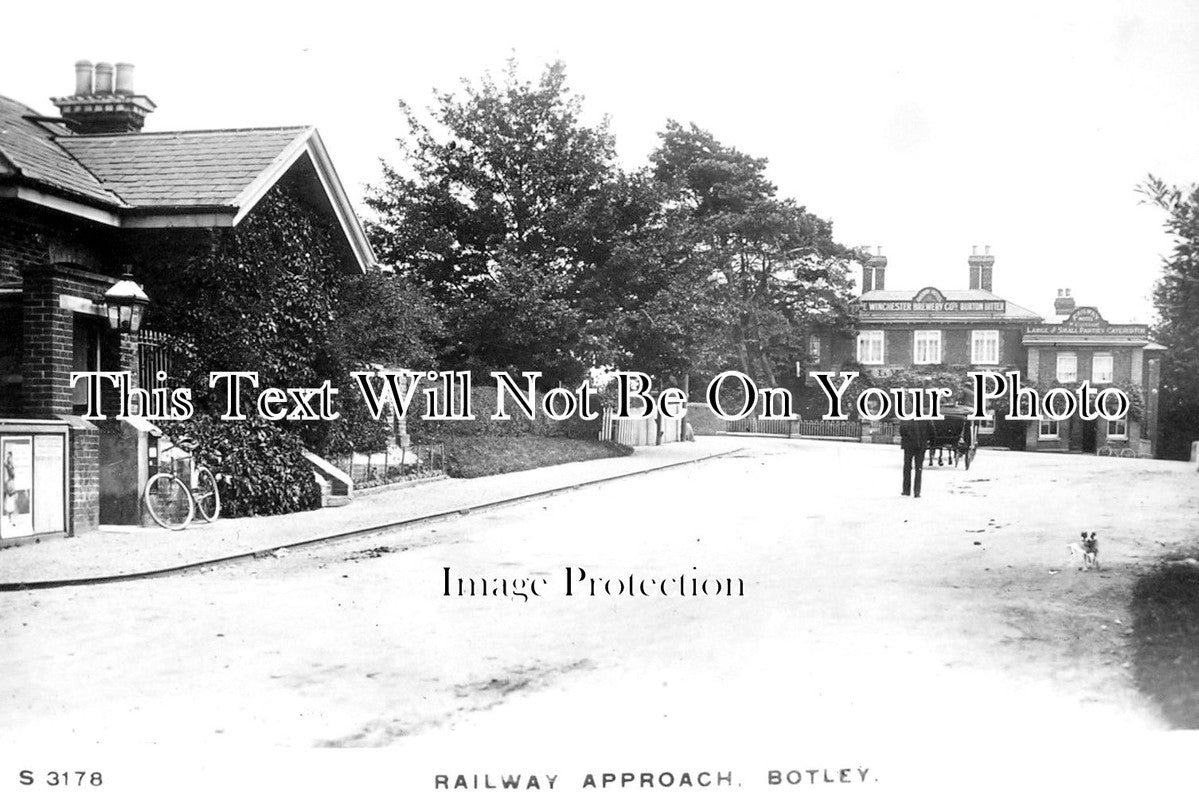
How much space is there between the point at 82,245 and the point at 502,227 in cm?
323

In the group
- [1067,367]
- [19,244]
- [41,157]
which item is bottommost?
[1067,367]

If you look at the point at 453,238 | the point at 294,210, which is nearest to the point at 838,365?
the point at 453,238

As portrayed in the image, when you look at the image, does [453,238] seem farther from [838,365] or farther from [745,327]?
[838,365]

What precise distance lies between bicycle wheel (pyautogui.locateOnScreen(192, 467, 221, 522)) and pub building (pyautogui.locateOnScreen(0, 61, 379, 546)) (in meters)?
1.09

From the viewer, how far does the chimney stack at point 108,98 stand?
565 cm

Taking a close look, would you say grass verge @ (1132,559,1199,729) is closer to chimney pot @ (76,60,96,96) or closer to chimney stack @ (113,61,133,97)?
chimney stack @ (113,61,133,97)

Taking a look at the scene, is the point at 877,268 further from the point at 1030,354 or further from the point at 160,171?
the point at 160,171

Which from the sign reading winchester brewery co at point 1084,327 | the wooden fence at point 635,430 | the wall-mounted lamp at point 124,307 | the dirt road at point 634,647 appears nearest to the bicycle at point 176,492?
the wall-mounted lamp at point 124,307

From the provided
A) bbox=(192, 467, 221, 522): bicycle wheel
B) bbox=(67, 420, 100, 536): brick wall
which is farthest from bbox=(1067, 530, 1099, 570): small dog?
bbox=(67, 420, 100, 536): brick wall

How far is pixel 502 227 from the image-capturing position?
7.43 m

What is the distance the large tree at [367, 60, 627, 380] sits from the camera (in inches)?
265

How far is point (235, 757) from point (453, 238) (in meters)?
4.52

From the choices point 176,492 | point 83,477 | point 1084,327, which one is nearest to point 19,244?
point 83,477

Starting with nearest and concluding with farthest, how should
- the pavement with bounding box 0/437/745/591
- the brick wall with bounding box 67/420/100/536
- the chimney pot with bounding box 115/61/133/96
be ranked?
the chimney pot with bounding box 115/61/133/96 < the pavement with bounding box 0/437/745/591 < the brick wall with bounding box 67/420/100/536
